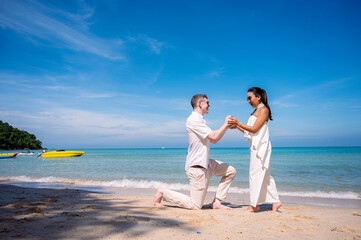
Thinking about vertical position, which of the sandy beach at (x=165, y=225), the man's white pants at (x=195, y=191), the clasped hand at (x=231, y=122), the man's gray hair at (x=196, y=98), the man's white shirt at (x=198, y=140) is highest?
the man's gray hair at (x=196, y=98)

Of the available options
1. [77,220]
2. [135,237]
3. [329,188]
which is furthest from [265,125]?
[329,188]

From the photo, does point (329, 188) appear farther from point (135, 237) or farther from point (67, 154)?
point (67, 154)

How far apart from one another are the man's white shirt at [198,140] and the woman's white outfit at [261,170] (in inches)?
34.9

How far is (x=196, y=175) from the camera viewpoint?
4.02 meters

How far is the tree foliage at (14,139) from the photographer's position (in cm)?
7631

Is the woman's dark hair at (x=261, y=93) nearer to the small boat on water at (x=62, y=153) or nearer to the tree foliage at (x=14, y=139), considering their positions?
the small boat on water at (x=62, y=153)

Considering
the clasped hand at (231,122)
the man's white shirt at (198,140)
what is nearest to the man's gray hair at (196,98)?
the man's white shirt at (198,140)

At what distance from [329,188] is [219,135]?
7178 millimetres

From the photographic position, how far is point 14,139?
80.0 meters

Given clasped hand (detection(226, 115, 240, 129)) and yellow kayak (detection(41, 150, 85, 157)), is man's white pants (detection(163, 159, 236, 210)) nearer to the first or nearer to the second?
clasped hand (detection(226, 115, 240, 129))

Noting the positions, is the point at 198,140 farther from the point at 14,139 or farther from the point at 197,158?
the point at 14,139

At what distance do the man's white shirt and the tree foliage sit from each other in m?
92.3

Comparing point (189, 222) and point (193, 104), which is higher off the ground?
point (193, 104)

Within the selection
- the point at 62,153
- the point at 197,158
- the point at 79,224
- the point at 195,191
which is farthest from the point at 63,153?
the point at 79,224
